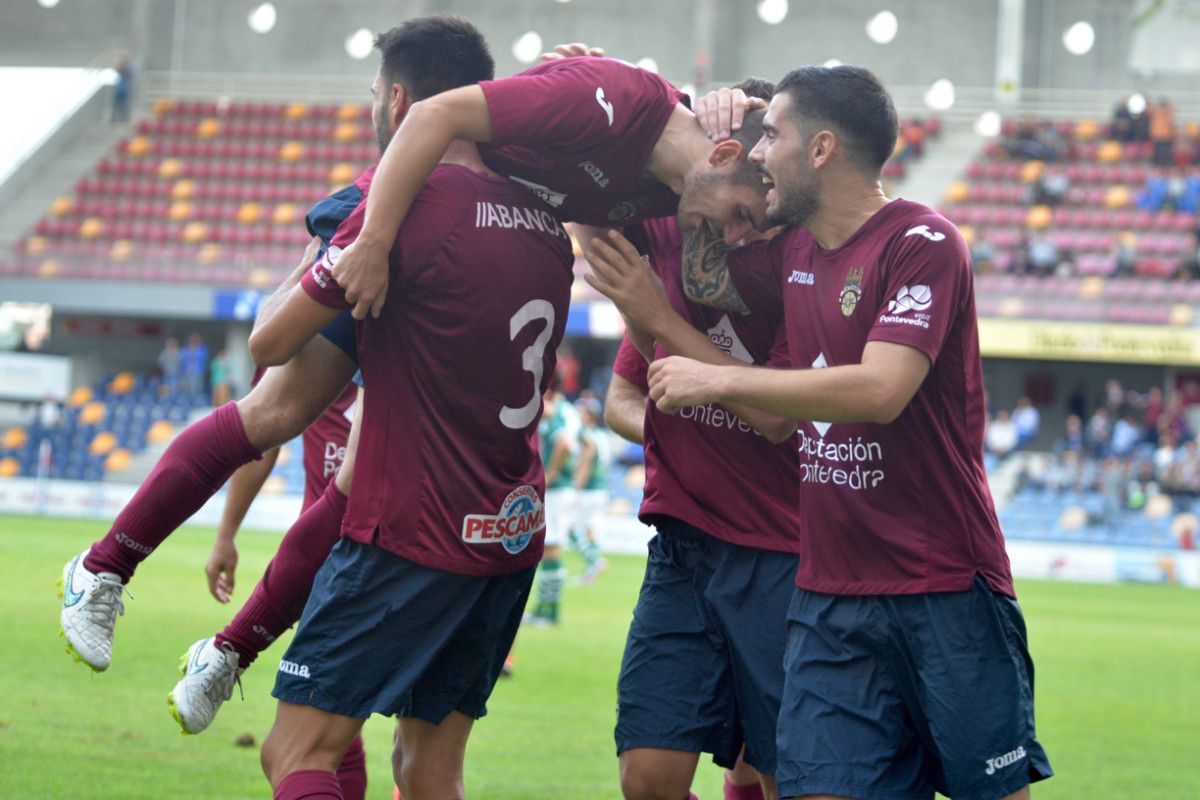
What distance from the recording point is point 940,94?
35.2 m

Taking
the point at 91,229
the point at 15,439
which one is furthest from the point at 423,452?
the point at 91,229

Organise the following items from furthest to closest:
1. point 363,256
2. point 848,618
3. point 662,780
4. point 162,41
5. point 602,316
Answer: point 162,41, point 602,316, point 662,780, point 848,618, point 363,256

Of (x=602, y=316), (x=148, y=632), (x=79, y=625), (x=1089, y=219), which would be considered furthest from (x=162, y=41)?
(x=79, y=625)

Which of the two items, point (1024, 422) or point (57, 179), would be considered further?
point (57, 179)

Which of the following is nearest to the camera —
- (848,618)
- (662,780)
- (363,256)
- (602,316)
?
(363,256)

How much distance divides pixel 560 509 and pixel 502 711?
6076mm

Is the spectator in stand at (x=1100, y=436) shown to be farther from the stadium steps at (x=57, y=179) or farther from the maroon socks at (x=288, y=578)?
the maroon socks at (x=288, y=578)

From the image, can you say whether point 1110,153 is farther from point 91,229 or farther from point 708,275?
point 708,275

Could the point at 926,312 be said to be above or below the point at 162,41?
below

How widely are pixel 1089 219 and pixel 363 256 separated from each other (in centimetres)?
2811

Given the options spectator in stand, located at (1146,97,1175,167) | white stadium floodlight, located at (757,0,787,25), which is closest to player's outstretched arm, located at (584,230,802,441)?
spectator in stand, located at (1146,97,1175,167)

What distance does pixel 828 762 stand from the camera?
367 cm

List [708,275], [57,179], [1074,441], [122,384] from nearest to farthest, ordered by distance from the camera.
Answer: [708,275] < [1074,441] < [122,384] < [57,179]

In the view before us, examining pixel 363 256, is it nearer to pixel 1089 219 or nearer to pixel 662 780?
pixel 662 780
